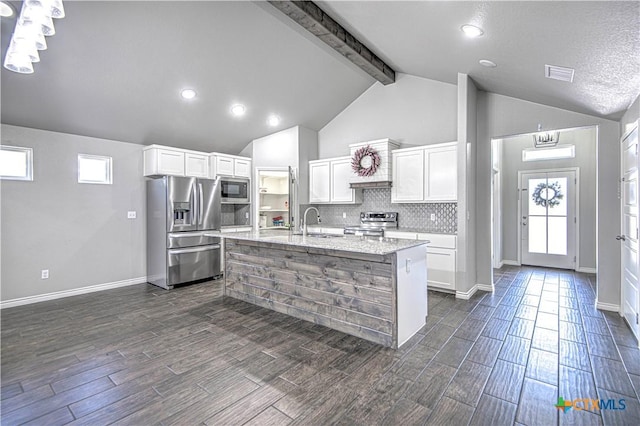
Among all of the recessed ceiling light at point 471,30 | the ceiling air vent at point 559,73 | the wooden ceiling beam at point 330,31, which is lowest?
the ceiling air vent at point 559,73

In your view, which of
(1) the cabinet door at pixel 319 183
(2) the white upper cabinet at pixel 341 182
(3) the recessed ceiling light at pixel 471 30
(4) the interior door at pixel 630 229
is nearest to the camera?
(3) the recessed ceiling light at pixel 471 30

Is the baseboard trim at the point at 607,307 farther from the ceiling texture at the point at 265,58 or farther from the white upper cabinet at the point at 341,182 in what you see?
the white upper cabinet at the point at 341,182

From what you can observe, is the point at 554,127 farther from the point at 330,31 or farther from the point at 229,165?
the point at 229,165

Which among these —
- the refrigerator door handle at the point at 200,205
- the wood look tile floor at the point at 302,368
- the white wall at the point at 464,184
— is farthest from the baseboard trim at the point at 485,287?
the refrigerator door handle at the point at 200,205

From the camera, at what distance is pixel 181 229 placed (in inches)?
204

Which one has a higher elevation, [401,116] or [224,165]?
[401,116]

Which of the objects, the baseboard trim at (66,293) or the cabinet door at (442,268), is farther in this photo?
the cabinet door at (442,268)

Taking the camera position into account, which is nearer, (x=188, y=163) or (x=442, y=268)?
(x=442, y=268)

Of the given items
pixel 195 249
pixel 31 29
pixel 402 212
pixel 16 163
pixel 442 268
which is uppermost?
pixel 31 29

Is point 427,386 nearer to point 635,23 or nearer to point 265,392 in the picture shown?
point 265,392

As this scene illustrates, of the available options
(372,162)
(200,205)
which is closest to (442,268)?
(372,162)

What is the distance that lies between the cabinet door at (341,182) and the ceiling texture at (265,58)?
4.16 ft

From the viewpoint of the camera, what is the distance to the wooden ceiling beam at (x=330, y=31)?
331cm

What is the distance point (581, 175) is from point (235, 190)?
680cm
